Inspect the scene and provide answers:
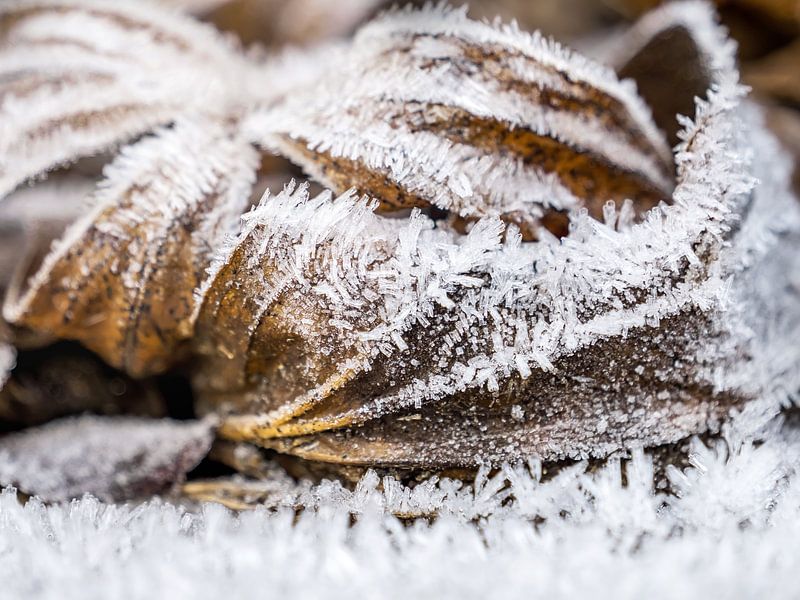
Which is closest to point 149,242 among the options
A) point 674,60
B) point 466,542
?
point 466,542

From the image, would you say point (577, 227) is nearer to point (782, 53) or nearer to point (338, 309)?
point (338, 309)

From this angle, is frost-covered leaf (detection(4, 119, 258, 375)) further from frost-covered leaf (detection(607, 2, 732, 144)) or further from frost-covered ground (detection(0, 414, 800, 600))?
frost-covered leaf (detection(607, 2, 732, 144))

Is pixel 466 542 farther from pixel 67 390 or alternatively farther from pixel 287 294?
pixel 67 390

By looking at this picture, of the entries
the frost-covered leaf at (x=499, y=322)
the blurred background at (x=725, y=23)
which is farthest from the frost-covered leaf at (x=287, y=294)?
the blurred background at (x=725, y=23)

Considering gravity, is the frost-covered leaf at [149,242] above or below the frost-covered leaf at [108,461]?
above

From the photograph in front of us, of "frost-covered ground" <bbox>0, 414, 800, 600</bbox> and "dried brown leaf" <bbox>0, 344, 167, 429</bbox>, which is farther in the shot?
"dried brown leaf" <bbox>0, 344, 167, 429</bbox>

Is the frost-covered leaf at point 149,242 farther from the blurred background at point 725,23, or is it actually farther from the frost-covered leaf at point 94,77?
the blurred background at point 725,23

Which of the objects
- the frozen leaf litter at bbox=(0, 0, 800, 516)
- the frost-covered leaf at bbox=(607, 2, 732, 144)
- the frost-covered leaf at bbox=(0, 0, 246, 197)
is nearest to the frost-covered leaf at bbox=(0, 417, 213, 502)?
the frozen leaf litter at bbox=(0, 0, 800, 516)
